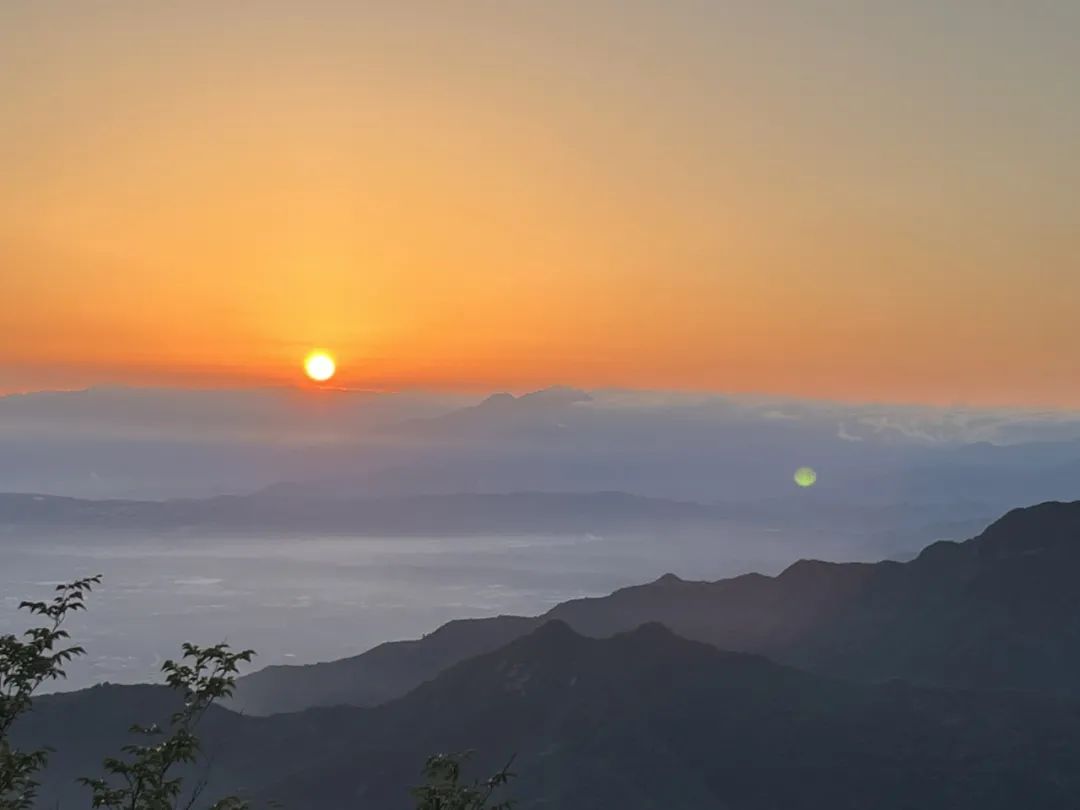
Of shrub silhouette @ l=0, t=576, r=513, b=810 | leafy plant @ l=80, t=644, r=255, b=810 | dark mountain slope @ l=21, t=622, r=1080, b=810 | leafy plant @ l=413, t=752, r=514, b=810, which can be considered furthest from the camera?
dark mountain slope @ l=21, t=622, r=1080, b=810

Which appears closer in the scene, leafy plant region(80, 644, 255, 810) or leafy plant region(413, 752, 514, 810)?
leafy plant region(80, 644, 255, 810)

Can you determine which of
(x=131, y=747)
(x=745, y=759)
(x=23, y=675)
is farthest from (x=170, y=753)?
(x=745, y=759)

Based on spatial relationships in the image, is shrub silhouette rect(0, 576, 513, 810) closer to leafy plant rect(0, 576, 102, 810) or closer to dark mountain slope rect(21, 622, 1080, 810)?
leafy plant rect(0, 576, 102, 810)

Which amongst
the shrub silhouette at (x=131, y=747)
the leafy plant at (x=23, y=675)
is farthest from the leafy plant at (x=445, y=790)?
the leafy plant at (x=23, y=675)

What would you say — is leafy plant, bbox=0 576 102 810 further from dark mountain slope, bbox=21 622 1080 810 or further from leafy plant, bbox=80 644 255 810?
dark mountain slope, bbox=21 622 1080 810

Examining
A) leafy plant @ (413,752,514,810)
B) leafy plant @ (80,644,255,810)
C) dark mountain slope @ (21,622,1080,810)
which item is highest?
leafy plant @ (80,644,255,810)

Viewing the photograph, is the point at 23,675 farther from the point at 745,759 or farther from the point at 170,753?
the point at 745,759

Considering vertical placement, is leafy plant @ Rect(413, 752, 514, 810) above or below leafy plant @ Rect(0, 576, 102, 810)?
below

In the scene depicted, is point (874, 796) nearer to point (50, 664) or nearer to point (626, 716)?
point (626, 716)

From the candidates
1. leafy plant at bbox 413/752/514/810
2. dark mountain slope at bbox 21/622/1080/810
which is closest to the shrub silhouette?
leafy plant at bbox 413/752/514/810

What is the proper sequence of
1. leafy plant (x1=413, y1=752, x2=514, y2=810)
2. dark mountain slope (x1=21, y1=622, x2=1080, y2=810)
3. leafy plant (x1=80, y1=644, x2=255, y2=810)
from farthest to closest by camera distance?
dark mountain slope (x1=21, y1=622, x2=1080, y2=810) → leafy plant (x1=413, y1=752, x2=514, y2=810) → leafy plant (x1=80, y1=644, x2=255, y2=810)

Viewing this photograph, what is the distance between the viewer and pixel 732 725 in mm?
194375

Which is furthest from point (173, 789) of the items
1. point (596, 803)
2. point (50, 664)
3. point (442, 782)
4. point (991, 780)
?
point (991, 780)

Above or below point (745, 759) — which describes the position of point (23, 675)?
above
